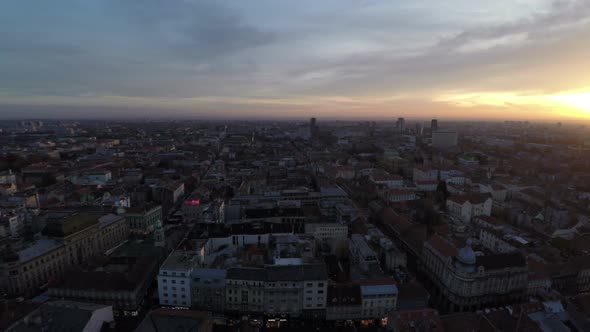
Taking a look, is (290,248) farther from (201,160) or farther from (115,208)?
(201,160)

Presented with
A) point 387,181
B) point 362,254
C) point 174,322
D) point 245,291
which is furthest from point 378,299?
point 387,181

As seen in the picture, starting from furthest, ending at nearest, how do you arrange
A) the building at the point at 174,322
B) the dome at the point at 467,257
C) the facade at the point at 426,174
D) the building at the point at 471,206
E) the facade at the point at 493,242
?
the facade at the point at 426,174
the building at the point at 471,206
the facade at the point at 493,242
the dome at the point at 467,257
the building at the point at 174,322

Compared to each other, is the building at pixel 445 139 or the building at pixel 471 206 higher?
the building at pixel 445 139

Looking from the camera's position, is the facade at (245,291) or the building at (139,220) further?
the building at (139,220)

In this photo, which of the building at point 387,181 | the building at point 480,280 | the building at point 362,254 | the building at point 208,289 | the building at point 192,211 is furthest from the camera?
the building at point 387,181

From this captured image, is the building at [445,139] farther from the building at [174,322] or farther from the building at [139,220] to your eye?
the building at [174,322]

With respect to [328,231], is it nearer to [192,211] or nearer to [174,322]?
[192,211]

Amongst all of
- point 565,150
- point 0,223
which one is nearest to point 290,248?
point 0,223

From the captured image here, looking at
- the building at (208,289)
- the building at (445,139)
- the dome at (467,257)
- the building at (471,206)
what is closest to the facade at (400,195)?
the building at (471,206)
